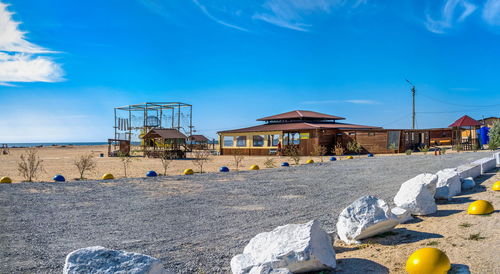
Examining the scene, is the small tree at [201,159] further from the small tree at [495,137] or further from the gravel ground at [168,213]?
the small tree at [495,137]

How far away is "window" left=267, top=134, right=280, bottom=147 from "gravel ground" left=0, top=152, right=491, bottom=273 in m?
18.0

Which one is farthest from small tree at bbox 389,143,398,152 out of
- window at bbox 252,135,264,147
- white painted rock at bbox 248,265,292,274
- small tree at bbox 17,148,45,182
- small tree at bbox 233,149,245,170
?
white painted rock at bbox 248,265,292,274

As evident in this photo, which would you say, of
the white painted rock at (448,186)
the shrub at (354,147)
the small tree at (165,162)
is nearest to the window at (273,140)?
the shrub at (354,147)

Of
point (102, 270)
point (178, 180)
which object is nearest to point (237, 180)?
point (178, 180)

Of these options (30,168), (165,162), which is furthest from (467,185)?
(165,162)

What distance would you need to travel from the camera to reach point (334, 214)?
6598mm

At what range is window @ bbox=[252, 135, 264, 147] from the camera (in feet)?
102

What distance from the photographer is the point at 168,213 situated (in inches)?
273

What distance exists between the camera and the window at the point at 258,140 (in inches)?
1226

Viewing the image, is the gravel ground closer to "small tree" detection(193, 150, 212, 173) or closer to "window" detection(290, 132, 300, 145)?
"small tree" detection(193, 150, 212, 173)

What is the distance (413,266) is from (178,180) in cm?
913

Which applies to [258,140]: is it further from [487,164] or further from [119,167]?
[487,164]

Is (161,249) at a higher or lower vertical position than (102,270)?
lower

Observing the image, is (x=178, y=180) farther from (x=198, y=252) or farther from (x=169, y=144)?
(x=169, y=144)
